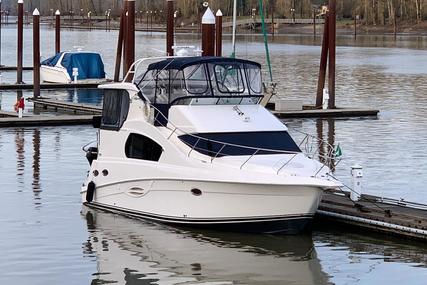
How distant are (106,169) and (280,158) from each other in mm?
3884

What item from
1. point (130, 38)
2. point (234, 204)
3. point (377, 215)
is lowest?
point (377, 215)

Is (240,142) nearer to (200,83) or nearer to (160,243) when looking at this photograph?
(200,83)

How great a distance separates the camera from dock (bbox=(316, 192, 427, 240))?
20281mm

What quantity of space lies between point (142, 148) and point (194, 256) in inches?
125

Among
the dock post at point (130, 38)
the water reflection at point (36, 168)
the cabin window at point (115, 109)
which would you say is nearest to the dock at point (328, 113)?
the dock post at point (130, 38)

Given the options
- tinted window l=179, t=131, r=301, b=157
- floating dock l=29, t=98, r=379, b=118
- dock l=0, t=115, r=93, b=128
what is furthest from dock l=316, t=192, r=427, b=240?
floating dock l=29, t=98, r=379, b=118

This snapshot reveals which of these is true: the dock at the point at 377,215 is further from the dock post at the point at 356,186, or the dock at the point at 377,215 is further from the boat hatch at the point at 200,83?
the boat hatch at the point at 200,83

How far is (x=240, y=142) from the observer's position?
70.1 feet

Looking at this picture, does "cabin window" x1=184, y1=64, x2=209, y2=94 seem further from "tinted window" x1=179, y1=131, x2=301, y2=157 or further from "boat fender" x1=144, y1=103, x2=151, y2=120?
"tinted window" x1=179, y1=131, x2=301, y2=157

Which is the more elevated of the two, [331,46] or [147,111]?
[331,46]

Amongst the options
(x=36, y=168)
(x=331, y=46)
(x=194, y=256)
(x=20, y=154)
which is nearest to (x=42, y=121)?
(x=20, y=154)

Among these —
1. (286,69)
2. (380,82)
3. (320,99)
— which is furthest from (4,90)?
(286,69)

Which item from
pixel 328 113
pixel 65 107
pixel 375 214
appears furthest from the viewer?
pixel 65 107

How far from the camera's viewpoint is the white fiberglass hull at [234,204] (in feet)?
66.0
